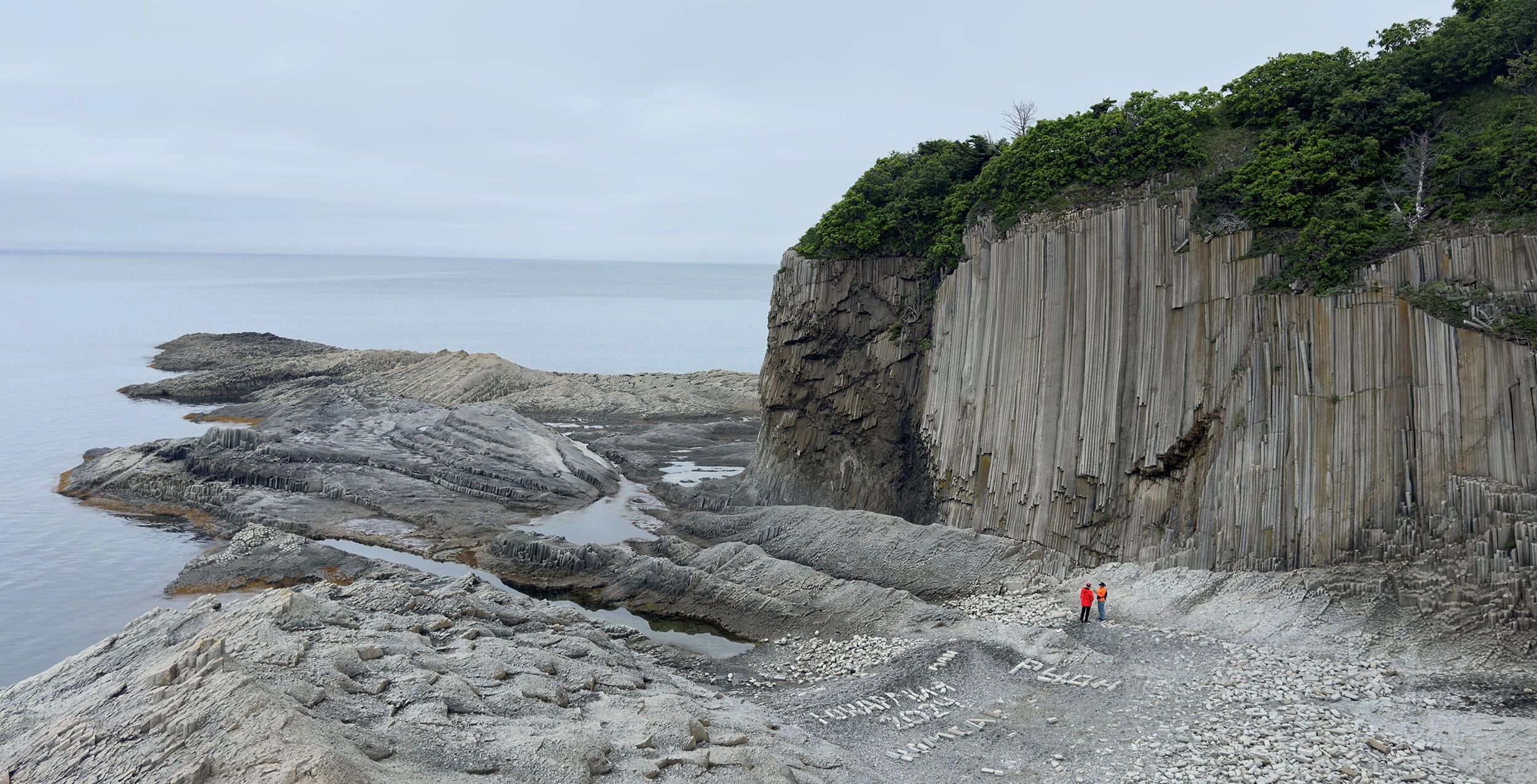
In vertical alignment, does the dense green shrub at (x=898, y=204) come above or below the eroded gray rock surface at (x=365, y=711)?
above

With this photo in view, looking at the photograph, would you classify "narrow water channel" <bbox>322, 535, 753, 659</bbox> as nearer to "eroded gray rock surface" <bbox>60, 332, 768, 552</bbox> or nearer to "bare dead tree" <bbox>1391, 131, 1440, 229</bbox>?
"eroded gray rock surface" <bbox>60, 332, 768, 552</bbox>

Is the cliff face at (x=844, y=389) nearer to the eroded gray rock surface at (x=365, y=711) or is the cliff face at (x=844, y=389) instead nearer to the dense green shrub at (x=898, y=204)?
the dense green shrub at (x=898, y=204)

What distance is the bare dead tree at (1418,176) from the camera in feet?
68.2

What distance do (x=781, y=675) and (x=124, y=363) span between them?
86709 millimetres

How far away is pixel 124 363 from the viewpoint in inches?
3349

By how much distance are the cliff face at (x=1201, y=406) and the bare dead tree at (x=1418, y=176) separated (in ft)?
6.66

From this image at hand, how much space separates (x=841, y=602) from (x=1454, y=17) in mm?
20897

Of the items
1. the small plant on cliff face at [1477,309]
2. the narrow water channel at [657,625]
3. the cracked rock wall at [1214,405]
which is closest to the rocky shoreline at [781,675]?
the narrow water channel at [657,625]

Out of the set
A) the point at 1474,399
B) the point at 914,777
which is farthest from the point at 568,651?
the point at 1474,399

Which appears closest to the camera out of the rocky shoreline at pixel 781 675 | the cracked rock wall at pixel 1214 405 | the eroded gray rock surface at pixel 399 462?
the rocky shoreline at pixel 781 675

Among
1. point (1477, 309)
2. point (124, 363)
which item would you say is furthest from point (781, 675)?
point (124, 363)

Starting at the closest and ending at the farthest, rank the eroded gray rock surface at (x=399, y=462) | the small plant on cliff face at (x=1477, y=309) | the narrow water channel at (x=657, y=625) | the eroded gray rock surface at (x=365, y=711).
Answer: the eroded gray rock surface at (x=365, y=711) < the small plant on cliff face at (x=1477, y=309) < the narrow water channel at (x=657, y=625) < the eroded gray rock surface at (x=399, y=462)

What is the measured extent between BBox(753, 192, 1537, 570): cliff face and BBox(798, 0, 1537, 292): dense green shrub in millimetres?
1037

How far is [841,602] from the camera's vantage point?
2392 centimetres
